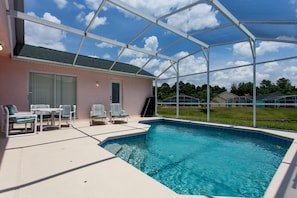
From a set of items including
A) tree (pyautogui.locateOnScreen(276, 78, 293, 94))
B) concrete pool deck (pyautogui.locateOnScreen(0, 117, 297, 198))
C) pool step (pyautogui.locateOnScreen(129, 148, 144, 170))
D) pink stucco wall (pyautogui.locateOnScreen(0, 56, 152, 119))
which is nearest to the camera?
concrete pool deck (pyautogui.locateOnScreen(0, 117, 297, 198))

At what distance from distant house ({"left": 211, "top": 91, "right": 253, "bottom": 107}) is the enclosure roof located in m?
2.30

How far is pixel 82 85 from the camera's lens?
27.3 ft

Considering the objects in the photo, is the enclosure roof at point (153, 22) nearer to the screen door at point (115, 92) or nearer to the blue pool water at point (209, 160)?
the screen door at point (115, 92)

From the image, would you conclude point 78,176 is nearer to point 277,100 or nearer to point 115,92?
point 277,100

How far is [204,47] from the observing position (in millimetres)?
7707

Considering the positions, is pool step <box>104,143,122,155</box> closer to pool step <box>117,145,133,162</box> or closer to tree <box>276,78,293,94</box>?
pool step <box>117,145,133,162</box>

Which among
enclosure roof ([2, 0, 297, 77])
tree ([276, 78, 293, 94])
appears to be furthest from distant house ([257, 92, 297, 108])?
enclosure roof ([2, 0, 297, 77])

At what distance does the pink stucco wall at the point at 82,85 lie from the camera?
6.48 metres

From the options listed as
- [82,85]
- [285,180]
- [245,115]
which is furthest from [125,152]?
[245,115]

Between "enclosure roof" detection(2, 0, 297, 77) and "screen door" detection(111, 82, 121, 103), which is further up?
"enclosure roof" detection(2, 0, 297, 77)

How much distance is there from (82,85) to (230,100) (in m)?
7.35

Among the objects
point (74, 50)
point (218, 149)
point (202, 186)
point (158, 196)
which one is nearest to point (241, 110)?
point (218, 149)

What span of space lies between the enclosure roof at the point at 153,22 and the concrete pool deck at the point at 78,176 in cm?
343

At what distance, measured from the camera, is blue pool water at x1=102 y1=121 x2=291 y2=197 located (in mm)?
2604
